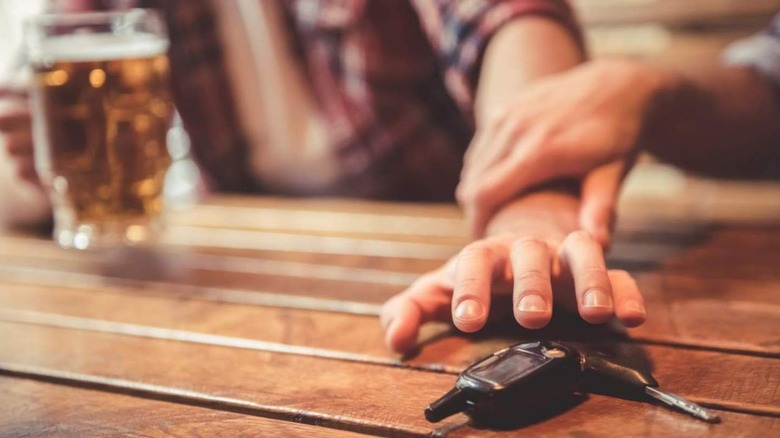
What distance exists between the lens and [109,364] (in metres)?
0.70

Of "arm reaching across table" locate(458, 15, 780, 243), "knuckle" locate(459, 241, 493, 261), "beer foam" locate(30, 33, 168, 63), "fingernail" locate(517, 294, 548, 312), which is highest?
"beer foam" locate(30, 33, 168, 63)

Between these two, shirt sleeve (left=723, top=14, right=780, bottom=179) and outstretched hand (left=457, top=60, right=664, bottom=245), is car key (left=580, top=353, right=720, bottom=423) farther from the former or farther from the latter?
shirt sleeve (left=723, top=14, right=780, bottom=179)

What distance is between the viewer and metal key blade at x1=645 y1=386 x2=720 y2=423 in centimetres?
51

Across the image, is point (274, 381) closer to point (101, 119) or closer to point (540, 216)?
point (540, 216)

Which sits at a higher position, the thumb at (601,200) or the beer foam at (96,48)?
the beer foam at (96,48)

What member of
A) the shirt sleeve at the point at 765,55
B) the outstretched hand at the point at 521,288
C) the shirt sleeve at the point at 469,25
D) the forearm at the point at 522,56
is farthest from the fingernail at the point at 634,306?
the shirt sleeve at the point at 765,55

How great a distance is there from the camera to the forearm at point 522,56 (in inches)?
42.3

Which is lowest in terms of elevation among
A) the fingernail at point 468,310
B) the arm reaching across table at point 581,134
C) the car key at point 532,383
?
the car key at point 532,383

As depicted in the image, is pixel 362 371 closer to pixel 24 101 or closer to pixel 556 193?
pixel 556 193

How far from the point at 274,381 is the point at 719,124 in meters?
0.93

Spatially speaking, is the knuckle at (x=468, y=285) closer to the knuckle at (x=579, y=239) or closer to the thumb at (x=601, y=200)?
the knuckle at (x=579, y=239)

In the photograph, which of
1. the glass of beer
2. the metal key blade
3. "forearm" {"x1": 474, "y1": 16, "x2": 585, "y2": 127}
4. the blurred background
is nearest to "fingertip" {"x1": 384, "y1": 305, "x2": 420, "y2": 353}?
the metal key blade

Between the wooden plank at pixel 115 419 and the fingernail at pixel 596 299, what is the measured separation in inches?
8.1

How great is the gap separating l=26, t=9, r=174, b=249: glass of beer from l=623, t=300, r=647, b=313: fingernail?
735 mm
